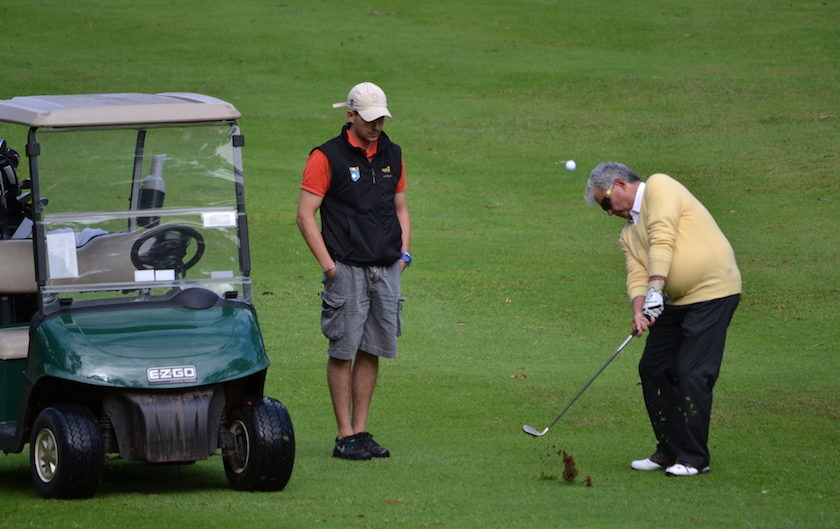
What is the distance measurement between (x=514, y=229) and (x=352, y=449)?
849 cm

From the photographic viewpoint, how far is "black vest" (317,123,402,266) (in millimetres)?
7184

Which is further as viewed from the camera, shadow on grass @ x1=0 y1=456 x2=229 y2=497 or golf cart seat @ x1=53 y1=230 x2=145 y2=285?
golf cart seat @ x1=53 y1=230 x2=145 y2=285

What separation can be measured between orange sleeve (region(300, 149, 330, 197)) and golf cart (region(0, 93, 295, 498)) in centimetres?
44

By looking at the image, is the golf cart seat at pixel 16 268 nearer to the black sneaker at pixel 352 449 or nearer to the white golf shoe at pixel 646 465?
the black sneaker at pixel 352 449

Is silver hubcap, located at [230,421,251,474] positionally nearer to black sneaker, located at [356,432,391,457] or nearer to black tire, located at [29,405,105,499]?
black tire, located at [29,405,105,499]

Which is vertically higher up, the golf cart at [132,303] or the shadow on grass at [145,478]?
the golf cart at [132,303]

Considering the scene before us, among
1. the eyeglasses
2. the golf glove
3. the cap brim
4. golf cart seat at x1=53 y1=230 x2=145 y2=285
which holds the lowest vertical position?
the golf glove

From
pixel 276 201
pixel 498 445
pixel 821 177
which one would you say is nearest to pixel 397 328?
pixel 498 445

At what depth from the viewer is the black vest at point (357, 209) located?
23.6ft

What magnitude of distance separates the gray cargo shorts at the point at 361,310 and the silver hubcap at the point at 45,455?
164 cm

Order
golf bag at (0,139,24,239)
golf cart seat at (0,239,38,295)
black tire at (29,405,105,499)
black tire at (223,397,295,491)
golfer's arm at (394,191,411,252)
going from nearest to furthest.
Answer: black tire at (29,405,105,499) → black tire at (223,397,295,491) → golf cart seat at (0,239,38,295) → golfer's arm at (394,191,411,252) → golf bag at (0,139,24,239)

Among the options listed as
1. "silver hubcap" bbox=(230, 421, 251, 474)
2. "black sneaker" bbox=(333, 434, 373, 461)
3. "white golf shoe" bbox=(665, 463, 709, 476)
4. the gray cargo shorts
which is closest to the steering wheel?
A: the gray cargo shorts

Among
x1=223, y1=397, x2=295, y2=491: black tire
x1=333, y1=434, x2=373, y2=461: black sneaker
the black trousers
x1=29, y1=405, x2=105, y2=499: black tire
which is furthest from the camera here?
x1=333, y1=434, x2=373, y2=461: black sneaker

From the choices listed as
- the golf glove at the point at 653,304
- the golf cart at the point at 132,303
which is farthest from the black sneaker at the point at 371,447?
the golf glove at the point at 653,304
